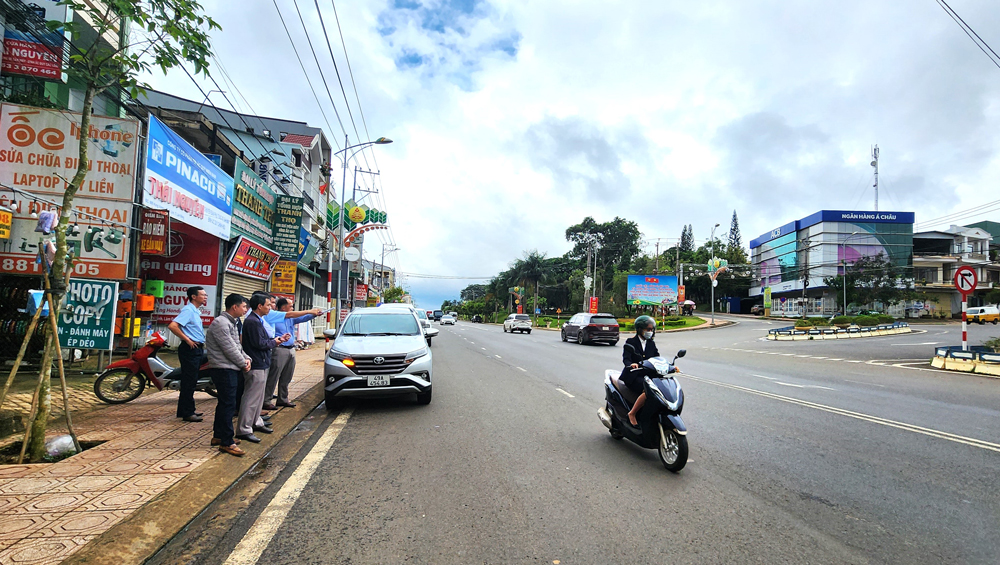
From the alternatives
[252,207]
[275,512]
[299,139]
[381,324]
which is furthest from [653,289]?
[275,512]

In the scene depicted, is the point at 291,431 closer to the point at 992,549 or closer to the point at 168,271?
the point at 992,549

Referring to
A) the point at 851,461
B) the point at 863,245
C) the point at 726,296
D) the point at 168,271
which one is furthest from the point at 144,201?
the point at 726,296

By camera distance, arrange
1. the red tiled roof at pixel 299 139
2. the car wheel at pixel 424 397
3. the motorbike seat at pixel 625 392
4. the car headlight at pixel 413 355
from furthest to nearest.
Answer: the red tiled roof at pixel 299 139
the car wheel at pixel 424 397
the car headlight at pixel 413 355
the motorbike seat at pixel 625 392

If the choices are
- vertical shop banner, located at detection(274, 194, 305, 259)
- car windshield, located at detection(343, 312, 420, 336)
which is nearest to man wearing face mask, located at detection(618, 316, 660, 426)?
car windshield, located at detection(343, 312, 420, 336)

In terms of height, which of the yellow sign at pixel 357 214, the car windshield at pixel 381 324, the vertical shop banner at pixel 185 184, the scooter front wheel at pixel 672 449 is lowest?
the scooter front wheel at pixel 672 449

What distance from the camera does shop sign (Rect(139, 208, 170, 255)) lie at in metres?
10.8

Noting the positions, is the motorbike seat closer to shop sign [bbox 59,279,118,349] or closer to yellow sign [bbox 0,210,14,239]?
shop sign [bbox 59,279,118,349]

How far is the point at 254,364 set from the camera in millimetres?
5719

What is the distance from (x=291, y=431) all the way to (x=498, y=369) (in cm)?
765

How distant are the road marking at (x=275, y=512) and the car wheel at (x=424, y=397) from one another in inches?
88.0

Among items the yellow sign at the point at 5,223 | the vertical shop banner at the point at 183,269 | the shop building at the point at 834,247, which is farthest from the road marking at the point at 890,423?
the shop building at the point at 834,247

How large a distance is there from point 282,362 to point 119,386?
8.88 ft

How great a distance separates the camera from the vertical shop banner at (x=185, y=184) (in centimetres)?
1085

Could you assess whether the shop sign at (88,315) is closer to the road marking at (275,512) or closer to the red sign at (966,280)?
the road marking at (275,512)
